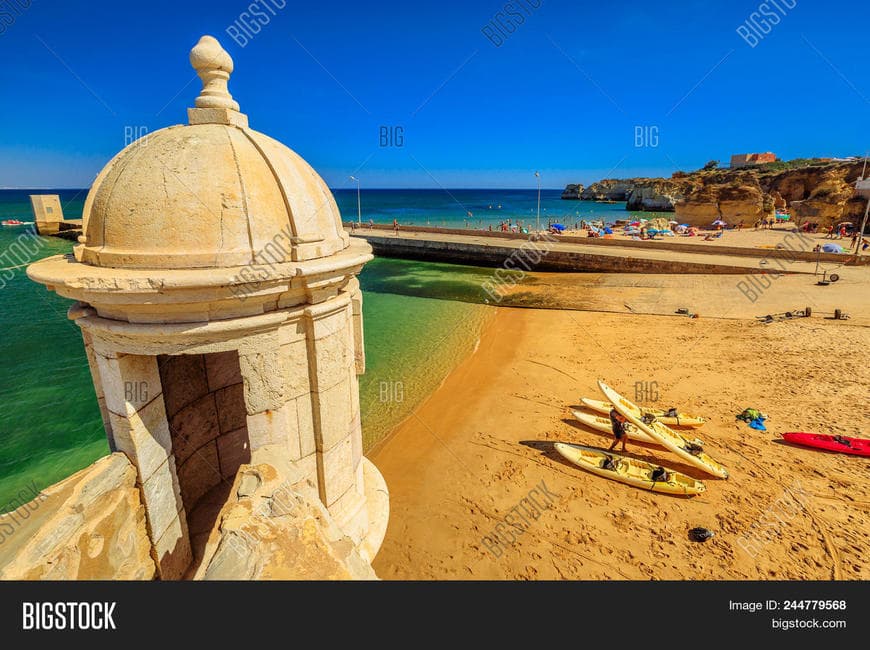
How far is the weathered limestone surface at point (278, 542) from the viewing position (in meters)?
2.56

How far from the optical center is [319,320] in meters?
4.20

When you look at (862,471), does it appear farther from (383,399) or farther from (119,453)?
(119,453)

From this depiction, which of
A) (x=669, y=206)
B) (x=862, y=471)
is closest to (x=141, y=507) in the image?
(x=862, y=471)

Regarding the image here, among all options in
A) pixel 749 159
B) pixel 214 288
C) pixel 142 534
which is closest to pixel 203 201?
pixel 214 288

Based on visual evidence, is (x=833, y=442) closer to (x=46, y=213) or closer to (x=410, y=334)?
(x=410, y=334)

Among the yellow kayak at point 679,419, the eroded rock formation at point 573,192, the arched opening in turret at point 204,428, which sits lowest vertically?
the yellow kayak at point 679,419

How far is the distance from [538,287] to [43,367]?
2363 cm

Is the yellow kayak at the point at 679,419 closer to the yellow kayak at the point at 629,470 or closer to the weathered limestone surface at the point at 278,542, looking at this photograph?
the yellow kayak at the point at 629,470

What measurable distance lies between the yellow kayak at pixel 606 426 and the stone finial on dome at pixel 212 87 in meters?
9.28

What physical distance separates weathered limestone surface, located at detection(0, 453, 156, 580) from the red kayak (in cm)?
1179

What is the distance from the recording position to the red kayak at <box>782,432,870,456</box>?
884 centimetres

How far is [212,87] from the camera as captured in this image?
164 inches

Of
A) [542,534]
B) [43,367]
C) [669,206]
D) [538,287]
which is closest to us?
[542,534]

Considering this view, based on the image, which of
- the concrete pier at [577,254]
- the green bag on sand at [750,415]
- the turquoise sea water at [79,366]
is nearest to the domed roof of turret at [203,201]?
the turquoise sea water at [79,366]
